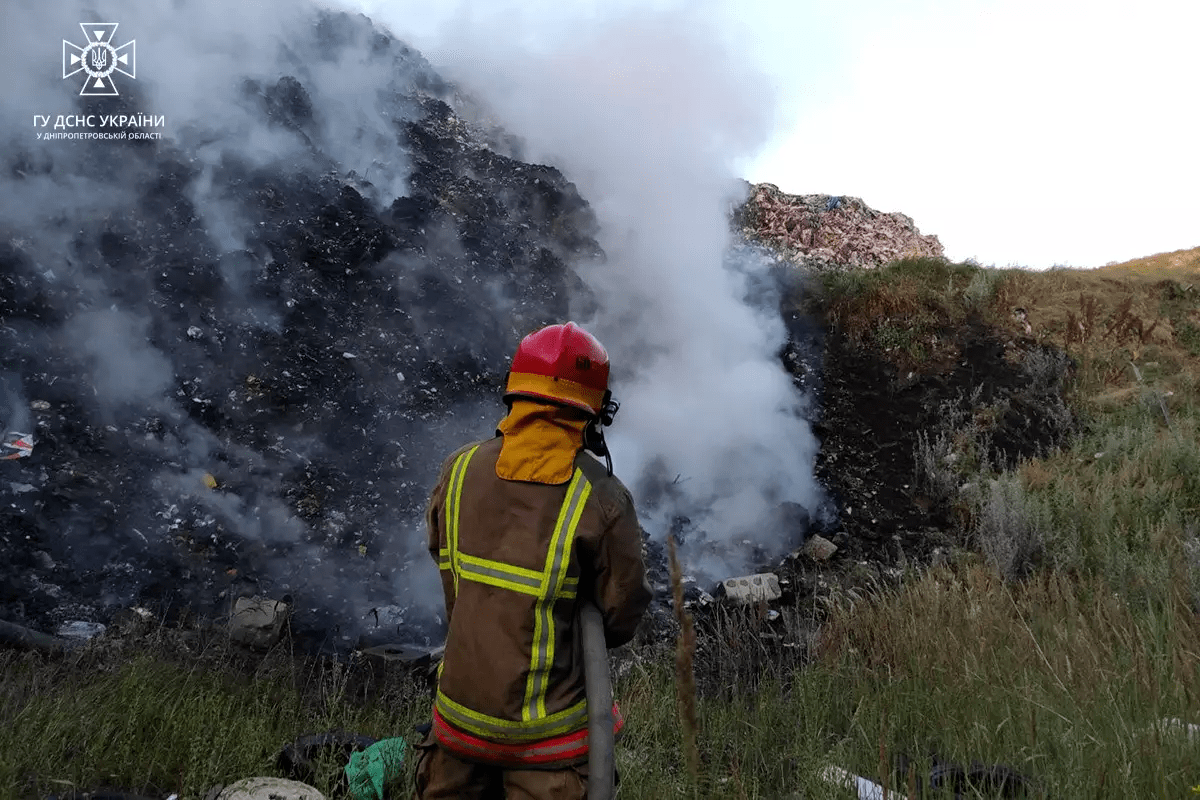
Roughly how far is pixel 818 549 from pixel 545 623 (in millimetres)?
4596

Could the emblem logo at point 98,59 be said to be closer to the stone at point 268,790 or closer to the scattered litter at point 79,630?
the scattered litter at point 79,630

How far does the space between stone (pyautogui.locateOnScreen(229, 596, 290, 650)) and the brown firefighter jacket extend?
2.73 m

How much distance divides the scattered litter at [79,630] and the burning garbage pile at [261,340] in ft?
0.19

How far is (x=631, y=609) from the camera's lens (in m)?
1.90

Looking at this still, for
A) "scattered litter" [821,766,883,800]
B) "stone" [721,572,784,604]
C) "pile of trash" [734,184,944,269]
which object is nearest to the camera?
"scattered litter" [821,766,883,800]

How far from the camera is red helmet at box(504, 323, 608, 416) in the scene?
187 cm

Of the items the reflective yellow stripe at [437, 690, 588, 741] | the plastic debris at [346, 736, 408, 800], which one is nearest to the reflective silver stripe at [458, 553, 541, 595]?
the reflective yellow stripe at [437, 690, 588, 741]

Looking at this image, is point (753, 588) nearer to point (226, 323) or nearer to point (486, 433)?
point (486, 433)

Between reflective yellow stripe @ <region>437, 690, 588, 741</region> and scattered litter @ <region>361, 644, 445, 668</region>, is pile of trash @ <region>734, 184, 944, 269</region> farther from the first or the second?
reflective yellow stripe @ <region>437, 690, 588, 741</region>

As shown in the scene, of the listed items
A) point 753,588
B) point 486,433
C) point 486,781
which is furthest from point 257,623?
point 753,588

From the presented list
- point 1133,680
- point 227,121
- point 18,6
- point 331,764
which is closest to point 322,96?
point 227,121

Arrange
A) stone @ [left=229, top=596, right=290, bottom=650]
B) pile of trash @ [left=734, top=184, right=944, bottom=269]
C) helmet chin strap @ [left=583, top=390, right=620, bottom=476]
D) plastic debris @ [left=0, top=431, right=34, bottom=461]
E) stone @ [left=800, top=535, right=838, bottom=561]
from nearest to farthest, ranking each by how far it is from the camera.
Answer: helmet chin strap @ [left=583, top=390, right=620, bottom=476] < stone @ [left=229, top=596, right=290, bottom=650] < plastic debris @ [left=0, top=431, right=34, bottom=461] < stone @ [left=800, top=535, right=838, bottom=561] < pile of trash @ [left=734, top=184, right=944, bottom=269]

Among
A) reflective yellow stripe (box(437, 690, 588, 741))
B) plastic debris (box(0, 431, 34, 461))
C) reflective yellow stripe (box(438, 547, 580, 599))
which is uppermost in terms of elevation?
plastic debris (box(0, 431, 34, 461))

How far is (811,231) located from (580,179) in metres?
5.58
